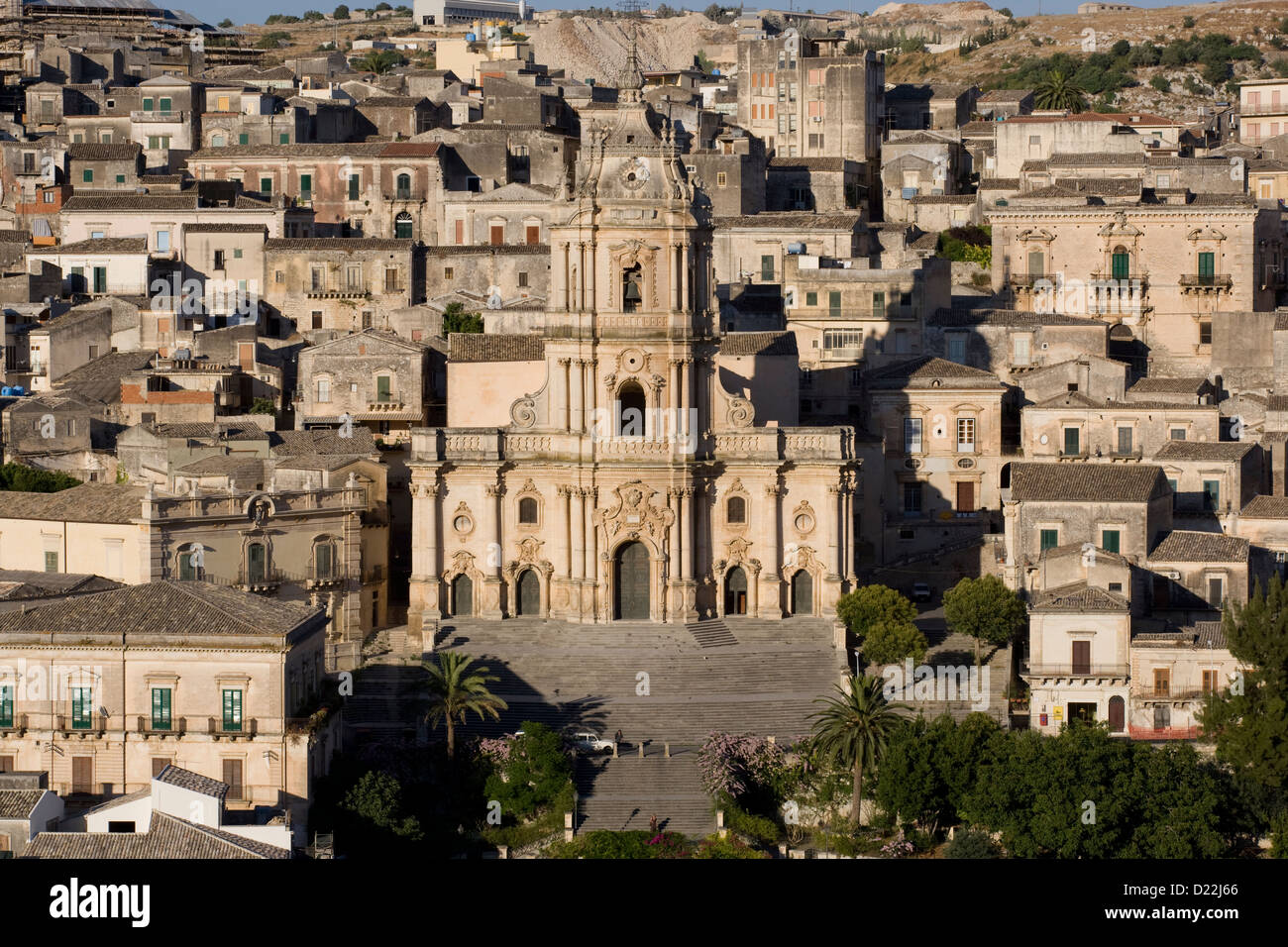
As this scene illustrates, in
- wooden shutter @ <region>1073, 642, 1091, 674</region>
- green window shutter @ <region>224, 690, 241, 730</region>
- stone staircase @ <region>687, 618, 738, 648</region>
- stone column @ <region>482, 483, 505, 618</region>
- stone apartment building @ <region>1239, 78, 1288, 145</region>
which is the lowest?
green window shutter @ <region>224, 690, 241, 730</region>

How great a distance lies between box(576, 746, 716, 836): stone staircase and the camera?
57688mm

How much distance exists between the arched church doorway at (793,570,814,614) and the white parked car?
1023 cm

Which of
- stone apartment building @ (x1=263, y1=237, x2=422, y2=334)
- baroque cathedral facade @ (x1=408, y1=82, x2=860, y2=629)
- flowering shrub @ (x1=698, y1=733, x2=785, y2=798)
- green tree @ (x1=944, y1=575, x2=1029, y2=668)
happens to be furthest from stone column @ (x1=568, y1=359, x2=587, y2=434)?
stone apartment building @ (x1=263, y1=237, x2=422, y2=334)

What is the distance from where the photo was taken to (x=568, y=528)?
2751 inches

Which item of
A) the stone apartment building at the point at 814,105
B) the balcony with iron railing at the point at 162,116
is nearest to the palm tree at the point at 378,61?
the stone apartment building at the point at 814,105

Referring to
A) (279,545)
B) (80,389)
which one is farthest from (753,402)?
(80,389)

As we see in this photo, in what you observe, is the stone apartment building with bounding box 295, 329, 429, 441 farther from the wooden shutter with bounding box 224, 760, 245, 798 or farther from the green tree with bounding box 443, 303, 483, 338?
the wooden shutter with bounding box 224, 760, 245, 798

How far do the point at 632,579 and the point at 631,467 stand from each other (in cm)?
286

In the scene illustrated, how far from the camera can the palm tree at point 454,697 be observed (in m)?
60.6

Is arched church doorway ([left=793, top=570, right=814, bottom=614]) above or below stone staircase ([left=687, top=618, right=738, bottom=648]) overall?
above

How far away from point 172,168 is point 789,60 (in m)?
27.2

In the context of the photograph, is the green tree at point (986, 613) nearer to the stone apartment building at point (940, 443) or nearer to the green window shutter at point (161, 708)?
the stone apartment building at point (940, 443)
